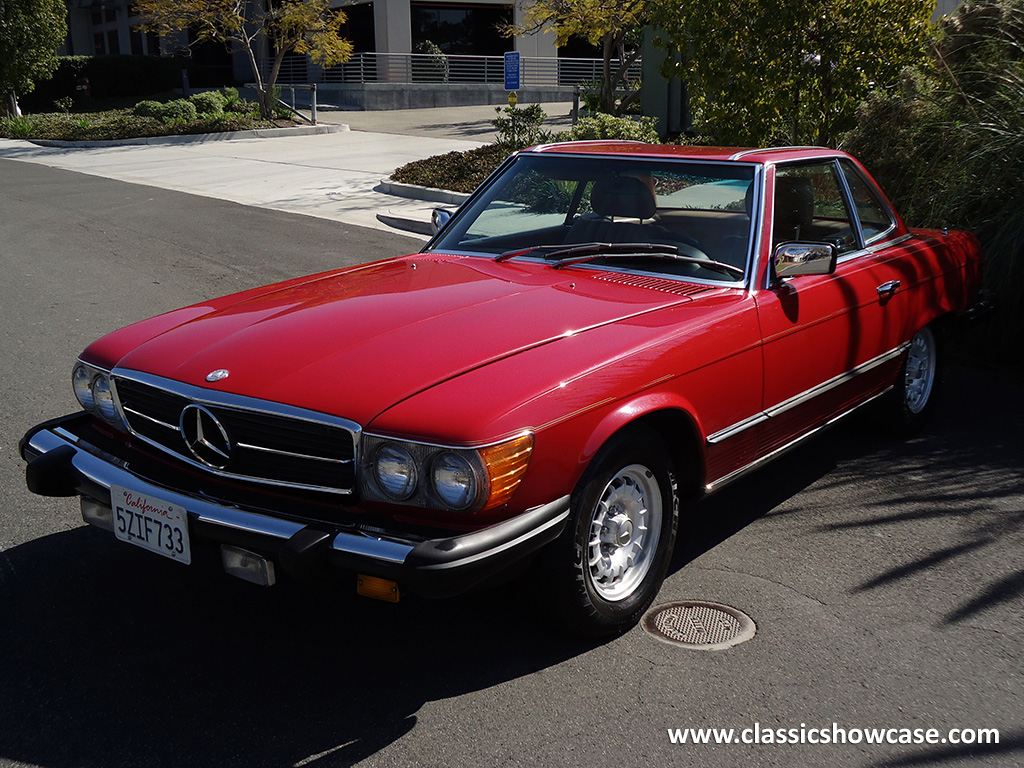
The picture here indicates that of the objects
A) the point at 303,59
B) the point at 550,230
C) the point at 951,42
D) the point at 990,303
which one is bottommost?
the point at 990,303

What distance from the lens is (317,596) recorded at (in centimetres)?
364

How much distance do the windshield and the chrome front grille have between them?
1.69 metres

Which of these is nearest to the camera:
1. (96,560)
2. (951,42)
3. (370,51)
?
(96,560)

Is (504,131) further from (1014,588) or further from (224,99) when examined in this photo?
(224,99)

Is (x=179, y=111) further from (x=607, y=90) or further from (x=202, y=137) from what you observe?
(x=607, y=90)

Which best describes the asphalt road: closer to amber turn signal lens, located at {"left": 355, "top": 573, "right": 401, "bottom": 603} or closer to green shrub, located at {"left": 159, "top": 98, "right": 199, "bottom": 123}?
amber turn signal lens, located at {"left": 355, "top": 573, "right": 401, "bottom": 603}

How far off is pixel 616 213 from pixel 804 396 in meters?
1.16

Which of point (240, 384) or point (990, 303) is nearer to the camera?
point (240, 384)

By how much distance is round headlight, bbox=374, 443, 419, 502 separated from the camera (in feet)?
9.13

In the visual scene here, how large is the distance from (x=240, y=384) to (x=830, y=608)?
222 cm

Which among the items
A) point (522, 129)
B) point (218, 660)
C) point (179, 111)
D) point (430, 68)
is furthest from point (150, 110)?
point (218, 660)

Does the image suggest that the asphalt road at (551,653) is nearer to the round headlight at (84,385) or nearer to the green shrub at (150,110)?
the round headlight at (84,385)

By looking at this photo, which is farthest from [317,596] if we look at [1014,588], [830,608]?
[1014,588]

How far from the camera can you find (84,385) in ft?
11.9
